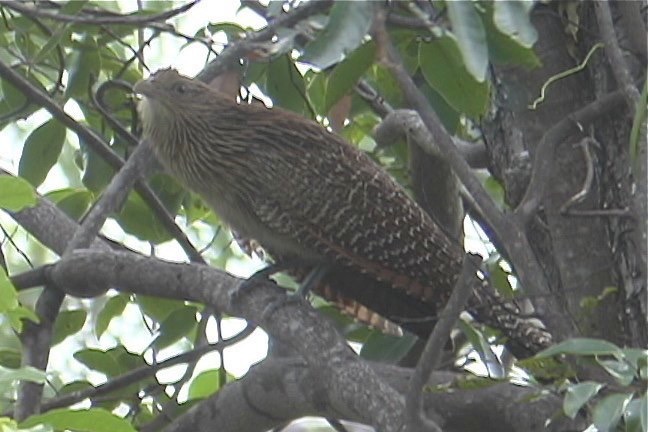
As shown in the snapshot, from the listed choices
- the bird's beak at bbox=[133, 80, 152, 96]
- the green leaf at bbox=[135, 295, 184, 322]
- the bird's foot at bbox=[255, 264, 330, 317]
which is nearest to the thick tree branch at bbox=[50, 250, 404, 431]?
the bird's foot at bbox=[255, 264, 330, 317]

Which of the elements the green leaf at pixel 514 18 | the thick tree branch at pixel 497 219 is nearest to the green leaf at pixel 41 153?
the thick tree branch at pixel 497 219

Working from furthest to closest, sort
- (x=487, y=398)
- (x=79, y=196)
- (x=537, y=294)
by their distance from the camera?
(x=79, y=196), (x=487, y=398), (x=537, y=294)

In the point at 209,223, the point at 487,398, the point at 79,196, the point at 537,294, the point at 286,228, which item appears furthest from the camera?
the point at 209,223

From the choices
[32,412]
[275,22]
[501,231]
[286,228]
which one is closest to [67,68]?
[286,228]

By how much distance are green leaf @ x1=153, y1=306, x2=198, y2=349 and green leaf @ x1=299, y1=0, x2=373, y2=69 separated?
1486mm

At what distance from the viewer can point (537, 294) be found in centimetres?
199

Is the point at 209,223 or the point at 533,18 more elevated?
the point at 209,223

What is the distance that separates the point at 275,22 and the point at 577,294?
33.5 inches

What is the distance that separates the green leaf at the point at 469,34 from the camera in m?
1.49

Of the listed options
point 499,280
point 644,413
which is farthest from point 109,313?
point 644,413

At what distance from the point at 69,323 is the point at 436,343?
1352 millimetres

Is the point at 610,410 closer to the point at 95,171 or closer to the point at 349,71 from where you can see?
the point at 349,71

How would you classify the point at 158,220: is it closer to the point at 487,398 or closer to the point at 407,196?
the point at 407,196

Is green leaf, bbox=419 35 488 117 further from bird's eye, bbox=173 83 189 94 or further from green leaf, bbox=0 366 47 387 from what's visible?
bird's eye, bbox=173 83 189 94
